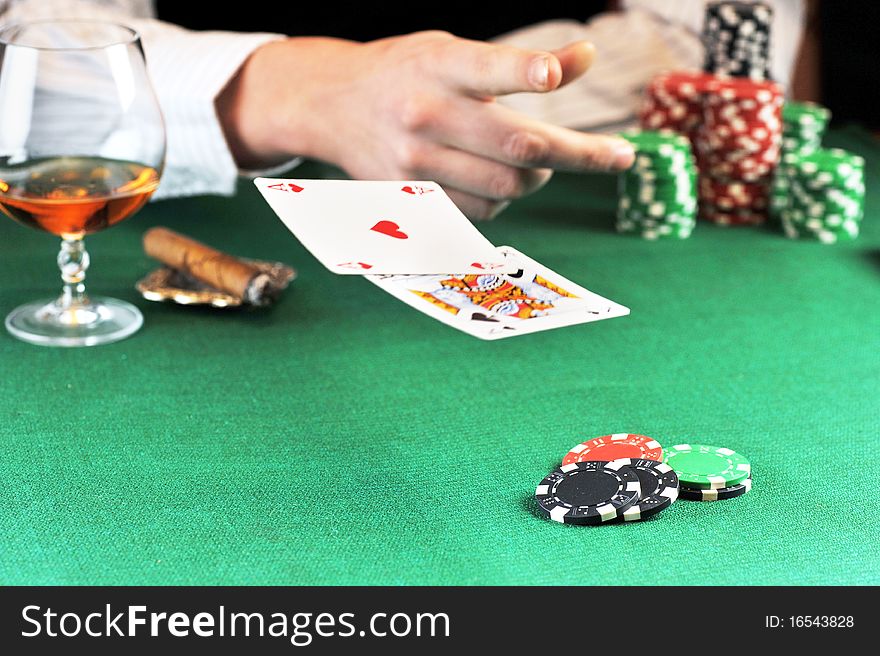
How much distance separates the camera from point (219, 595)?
3.10 feet

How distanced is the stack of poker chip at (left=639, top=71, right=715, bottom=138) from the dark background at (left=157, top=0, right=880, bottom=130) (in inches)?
37.4

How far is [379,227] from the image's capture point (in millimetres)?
1172

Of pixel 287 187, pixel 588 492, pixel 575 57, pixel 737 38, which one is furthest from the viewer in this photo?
pixel 737 38

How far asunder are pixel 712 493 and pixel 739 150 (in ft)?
3.89

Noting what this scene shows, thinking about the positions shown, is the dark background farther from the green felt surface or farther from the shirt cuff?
the green felt surface

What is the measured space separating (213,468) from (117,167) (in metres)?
0.49

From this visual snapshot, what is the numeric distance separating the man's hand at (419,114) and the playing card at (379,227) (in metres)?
0.24

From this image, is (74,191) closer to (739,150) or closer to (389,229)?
(389,229)

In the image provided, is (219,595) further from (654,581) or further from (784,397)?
(784,397)

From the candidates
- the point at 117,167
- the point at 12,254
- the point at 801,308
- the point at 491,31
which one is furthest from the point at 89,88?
the point at 491,31

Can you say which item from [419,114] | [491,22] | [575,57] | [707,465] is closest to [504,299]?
[707,465]

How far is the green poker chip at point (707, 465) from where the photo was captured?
3.60 feet

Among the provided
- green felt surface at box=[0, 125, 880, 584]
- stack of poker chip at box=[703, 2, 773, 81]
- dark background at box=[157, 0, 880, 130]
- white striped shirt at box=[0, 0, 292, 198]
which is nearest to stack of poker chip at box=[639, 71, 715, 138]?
stack of poker chip at box=[703, 2, 773, 81]

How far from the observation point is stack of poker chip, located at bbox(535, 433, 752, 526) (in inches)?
41.7
